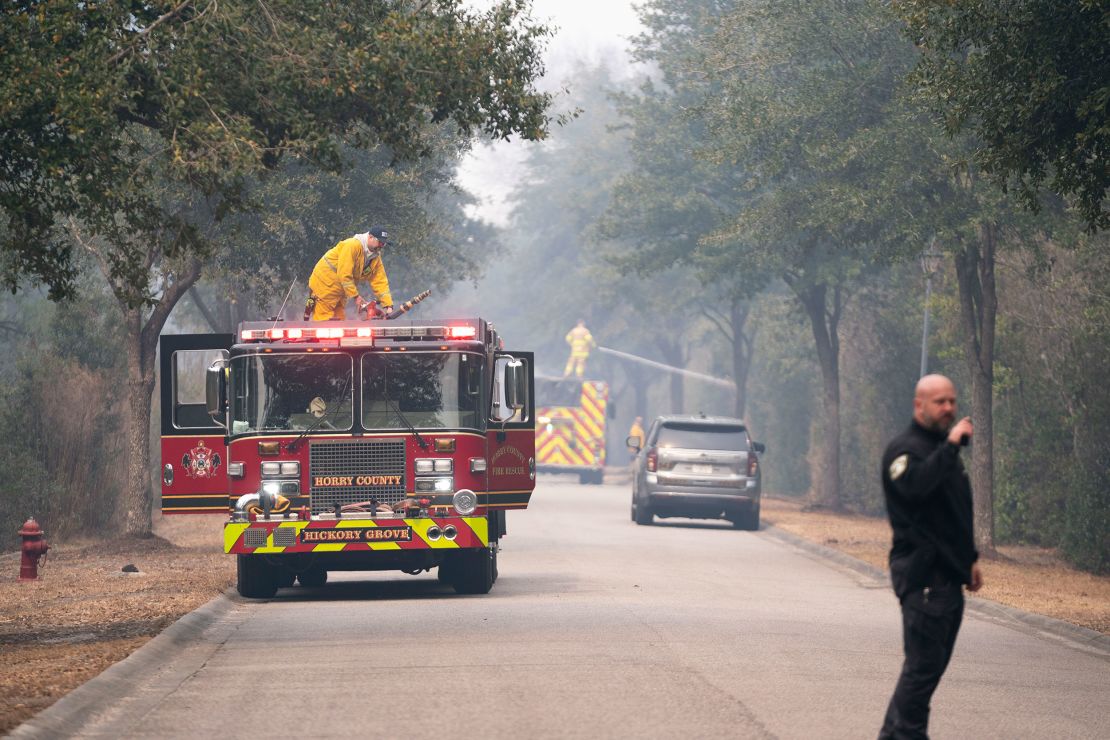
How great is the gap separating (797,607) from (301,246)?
13180 mm

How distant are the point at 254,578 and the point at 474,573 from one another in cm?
228

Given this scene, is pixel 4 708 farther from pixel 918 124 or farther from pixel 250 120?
pixel 918 124

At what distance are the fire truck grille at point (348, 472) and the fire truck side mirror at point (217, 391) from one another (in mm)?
1053

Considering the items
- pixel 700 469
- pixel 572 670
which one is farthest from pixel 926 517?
pixel 700 469

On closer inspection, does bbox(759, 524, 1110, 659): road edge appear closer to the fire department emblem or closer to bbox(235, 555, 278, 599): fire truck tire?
bbox(235, 555, 278, 599): fire truck tire

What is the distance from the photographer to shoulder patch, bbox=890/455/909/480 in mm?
7707

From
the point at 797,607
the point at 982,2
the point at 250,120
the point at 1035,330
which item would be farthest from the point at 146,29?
the point at 1035,330

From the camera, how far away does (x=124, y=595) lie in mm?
18047

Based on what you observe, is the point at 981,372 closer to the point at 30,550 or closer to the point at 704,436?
the point at 704,436

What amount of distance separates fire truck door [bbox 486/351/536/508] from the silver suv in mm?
14177

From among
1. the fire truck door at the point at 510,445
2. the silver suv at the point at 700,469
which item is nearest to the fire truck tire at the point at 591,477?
the silver suv at the point at 700,469

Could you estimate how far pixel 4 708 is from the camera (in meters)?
9.71

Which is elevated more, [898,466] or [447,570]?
[898,466]

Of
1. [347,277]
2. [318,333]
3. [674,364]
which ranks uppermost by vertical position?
[674,364]
